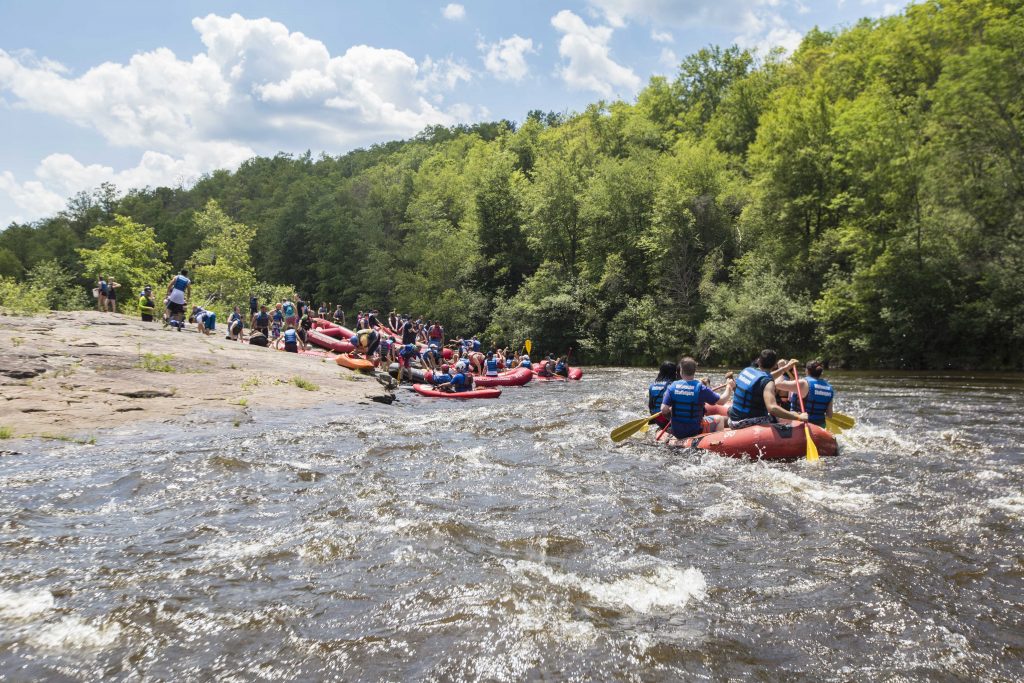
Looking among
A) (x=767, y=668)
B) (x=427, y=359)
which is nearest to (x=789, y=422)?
(x=767, y=668)

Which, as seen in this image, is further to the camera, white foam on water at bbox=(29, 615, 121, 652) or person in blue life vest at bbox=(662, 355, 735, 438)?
person in blue life vest at bbox=(662, 355, 735, 438)

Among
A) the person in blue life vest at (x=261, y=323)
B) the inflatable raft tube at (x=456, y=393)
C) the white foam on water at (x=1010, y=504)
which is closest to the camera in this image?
the white foam on water at (x=1010, y=504)

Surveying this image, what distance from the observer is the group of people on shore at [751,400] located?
31.5 feet

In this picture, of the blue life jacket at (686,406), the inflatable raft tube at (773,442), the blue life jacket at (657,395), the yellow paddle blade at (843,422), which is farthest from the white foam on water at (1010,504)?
the blue life jacket at (657,395)

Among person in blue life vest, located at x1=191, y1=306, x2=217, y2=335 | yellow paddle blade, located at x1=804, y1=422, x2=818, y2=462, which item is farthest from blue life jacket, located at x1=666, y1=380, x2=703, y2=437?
person in blue life vest, located at x1=191, y1=306, x2=217, y2=335

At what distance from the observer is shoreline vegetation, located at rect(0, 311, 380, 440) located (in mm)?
11141

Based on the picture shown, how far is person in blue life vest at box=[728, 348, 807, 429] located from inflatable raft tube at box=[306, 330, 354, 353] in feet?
55.9

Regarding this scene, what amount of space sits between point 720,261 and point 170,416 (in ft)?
98.2

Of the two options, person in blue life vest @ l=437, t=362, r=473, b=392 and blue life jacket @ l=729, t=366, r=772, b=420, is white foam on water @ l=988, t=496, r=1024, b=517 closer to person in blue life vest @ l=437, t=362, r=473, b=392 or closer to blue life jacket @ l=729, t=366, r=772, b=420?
blue life jacket @ l=729, t=366, r=772, b=420

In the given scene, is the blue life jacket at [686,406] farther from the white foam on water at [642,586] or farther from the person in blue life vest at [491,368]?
the person in blue life vest at [491,368]

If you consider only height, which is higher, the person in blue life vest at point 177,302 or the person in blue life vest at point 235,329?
the person in blue life vest at point 177,302

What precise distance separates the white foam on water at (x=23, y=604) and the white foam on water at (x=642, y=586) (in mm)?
3280

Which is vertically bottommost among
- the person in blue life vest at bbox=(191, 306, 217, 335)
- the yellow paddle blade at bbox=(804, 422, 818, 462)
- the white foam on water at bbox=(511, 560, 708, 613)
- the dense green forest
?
the white foam on water at bbox=(511, 560, 708, 613)

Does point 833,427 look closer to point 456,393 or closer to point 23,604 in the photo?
point 456,393
